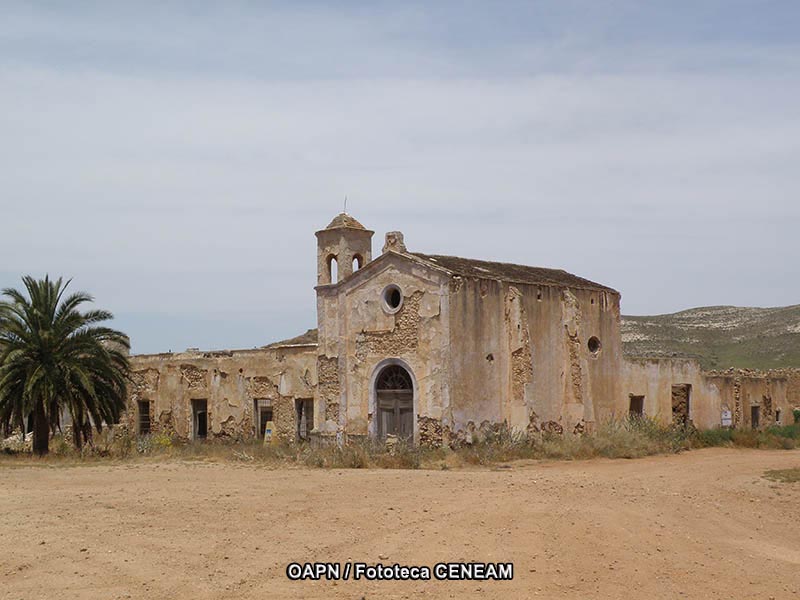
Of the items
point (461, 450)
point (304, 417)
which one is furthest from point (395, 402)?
point (304, 417)

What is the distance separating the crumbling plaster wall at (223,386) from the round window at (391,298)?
5531 mm

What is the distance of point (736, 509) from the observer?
15.2 meters

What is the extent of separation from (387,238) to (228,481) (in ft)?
30.8

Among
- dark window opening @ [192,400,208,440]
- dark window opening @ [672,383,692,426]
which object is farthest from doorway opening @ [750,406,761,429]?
dark window opening @ [192,400,208,440]

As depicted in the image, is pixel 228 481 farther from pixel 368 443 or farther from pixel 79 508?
pixel 368 443

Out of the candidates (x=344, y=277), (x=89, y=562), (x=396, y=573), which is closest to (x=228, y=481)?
(x=89, y=562)

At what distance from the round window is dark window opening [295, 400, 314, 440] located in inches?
253

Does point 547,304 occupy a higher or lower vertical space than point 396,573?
higher

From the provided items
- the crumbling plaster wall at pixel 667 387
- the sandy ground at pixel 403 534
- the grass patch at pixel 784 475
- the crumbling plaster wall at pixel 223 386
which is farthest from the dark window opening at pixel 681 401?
the sandy ground at pixel 403 534

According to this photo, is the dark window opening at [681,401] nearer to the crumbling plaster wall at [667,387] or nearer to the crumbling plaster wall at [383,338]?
the crumbling plaster wall at [667,387]

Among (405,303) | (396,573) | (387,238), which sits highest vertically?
(387,238)

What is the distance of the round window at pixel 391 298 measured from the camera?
25.1 meters

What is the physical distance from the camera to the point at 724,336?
237ft

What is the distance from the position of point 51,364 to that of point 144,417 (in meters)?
9.60
